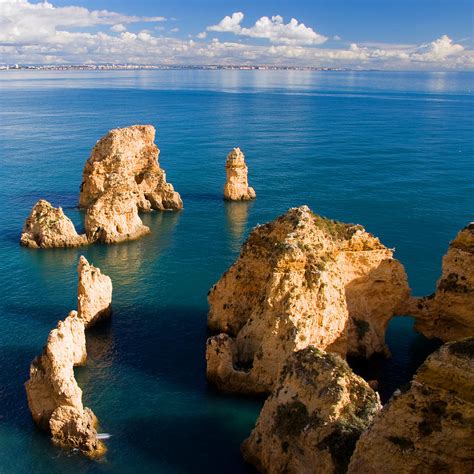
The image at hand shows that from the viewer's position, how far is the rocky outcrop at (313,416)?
90.7ft

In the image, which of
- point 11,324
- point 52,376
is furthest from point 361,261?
point 11,324

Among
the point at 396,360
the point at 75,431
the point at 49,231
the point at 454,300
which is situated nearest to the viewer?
the point at 75,431

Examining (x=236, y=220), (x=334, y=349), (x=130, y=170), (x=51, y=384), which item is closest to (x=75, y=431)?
(x=51, y=384)

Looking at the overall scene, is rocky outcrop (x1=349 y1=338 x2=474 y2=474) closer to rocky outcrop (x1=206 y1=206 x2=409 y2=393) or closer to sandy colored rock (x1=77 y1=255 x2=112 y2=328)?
rocky outcrop (x1=206 y1=206 x2=409 y2=393)

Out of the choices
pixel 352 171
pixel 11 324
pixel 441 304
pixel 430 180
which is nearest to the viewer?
pixel 441 304

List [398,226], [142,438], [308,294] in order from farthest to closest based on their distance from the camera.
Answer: [398,226], [308,294], [142,438]

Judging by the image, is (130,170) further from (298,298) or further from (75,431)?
(75,431)

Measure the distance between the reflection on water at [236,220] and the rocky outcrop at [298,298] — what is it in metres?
26.7

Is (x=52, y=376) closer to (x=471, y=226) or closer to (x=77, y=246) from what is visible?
(x=471, y=226)

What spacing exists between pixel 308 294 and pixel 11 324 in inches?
1115

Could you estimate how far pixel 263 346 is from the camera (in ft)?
126

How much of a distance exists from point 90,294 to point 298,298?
20491mm

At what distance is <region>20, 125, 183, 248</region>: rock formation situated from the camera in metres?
71.1

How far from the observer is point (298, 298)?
37.5m
